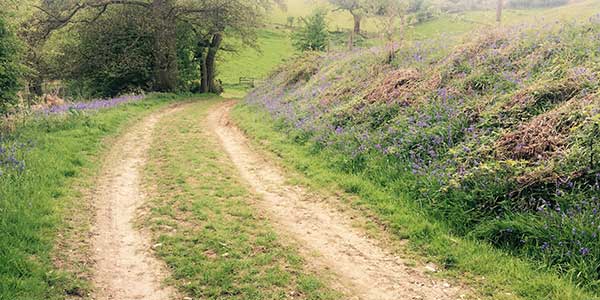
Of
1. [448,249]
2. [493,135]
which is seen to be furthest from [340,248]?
[493,135]

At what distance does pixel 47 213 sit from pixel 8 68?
8.25 m

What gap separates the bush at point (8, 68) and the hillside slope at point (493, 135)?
30.1 feet

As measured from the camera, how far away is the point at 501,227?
21.1 feet

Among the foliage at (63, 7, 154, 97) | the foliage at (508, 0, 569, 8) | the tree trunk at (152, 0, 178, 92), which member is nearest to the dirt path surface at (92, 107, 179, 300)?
the tree trunk at (152, 0, 178, 92)

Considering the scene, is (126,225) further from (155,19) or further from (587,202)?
(155,19)

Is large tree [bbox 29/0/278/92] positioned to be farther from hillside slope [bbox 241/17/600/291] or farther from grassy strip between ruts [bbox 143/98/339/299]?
grassy strip between ruts [bbox 143/98/339/299]

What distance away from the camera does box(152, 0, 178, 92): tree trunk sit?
3023 cm

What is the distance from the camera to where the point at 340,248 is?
6625 millimetres

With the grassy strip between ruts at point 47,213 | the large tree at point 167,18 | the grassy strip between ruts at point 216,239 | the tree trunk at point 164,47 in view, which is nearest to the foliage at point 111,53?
the large tree at point 167,18

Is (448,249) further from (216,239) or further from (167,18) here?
(167,18)

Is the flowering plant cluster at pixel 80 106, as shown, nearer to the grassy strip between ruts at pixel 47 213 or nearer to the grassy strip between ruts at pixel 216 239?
the grassy strip between ruts at pixel 47 213

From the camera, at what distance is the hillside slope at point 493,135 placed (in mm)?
→ 6148

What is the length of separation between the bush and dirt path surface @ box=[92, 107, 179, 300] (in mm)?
5068

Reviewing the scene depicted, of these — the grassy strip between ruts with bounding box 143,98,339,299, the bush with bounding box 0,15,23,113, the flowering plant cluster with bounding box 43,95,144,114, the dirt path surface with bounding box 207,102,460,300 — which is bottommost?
the dirt path surface with bounding box 207,102,460,300
